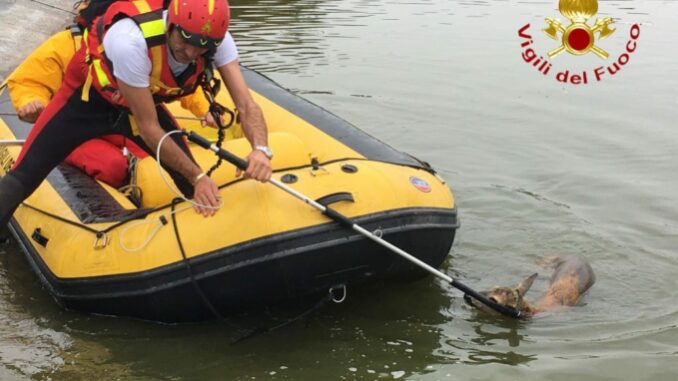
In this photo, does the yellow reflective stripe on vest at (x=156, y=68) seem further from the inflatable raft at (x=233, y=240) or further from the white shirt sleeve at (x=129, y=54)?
the inflatable raft at (x=233, y=240)

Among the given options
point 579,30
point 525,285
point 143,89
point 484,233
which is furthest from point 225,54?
point 579,30

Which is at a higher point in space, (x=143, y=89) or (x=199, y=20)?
(x=199, y=20)

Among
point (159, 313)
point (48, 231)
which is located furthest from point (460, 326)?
point (48, 231)

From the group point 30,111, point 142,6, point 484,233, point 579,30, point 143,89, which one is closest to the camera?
point 143,89

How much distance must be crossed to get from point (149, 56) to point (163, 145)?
0.42 m

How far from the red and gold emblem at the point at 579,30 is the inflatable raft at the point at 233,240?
3526mm

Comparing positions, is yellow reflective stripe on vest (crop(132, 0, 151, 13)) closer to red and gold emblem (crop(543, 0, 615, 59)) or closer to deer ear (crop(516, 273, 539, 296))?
deer ear (crop(516, 273, 539, 296))

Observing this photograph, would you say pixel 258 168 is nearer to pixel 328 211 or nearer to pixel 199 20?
pixel 328 211

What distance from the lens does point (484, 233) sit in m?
5.66

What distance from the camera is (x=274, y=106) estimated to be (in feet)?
19.2

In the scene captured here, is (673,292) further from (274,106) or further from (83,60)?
(83,60)

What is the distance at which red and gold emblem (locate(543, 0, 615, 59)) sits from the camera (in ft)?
26.1

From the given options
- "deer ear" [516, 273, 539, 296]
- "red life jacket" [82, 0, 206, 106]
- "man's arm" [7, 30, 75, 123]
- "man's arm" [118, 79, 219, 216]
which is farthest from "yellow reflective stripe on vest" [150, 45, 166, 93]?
"deer ear" [516, 273, 539, 296]

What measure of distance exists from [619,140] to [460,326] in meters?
3.89
